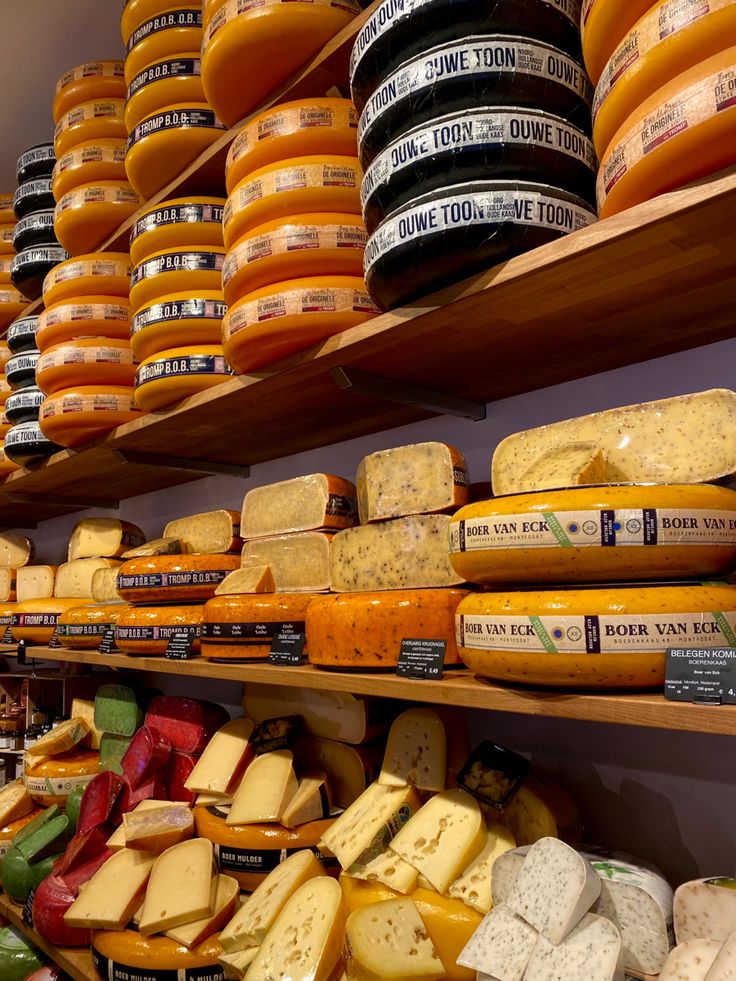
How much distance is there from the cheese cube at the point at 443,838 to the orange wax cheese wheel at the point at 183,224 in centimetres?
130

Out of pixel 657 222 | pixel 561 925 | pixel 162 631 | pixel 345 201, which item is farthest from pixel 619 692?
pixel 162 631

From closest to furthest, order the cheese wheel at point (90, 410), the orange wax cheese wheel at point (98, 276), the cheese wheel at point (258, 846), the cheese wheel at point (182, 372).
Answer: the cheese wheel at point (258, 846), the cheese wheel at point (182, 372), the cheese wheel at point (90, 410), the orange wax cheese wheel at point (98, 276)

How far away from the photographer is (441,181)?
1.01m

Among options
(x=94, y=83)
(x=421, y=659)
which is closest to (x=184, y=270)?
(x=94, y=83)

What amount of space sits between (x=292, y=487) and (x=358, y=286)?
1.51 feet

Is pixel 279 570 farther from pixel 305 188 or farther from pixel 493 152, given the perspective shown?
pixel 493 152

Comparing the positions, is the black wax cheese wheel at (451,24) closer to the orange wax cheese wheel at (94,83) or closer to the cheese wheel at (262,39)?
the cheese wheel at (262,39)

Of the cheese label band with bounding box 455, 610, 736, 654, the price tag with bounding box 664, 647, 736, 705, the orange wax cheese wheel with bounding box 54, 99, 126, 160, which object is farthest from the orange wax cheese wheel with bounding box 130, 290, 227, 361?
the price tag with bounding box 664, 647, 736, 705

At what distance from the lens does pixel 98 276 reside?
2082mm

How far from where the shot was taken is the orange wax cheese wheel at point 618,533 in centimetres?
84

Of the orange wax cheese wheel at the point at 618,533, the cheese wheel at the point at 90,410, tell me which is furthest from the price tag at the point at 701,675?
the cheese wheel at the point at 90,410

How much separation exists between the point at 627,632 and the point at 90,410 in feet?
5.14

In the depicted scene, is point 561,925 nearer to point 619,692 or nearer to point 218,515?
point 619,692

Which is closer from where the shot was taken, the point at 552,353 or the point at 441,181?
the point at 441,181
